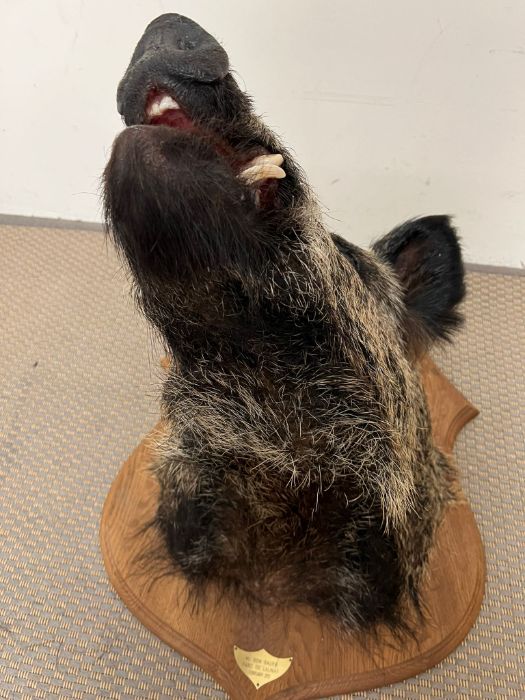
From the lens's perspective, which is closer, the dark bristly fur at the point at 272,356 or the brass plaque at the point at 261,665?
the dark bristly fur at the point at 272,356

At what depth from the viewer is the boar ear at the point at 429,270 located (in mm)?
933

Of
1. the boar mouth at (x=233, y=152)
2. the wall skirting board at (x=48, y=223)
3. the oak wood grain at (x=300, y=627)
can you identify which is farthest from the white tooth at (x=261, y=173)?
the wall skirting board at (x=48, y=223)

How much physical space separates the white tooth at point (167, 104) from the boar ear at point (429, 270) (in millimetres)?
453

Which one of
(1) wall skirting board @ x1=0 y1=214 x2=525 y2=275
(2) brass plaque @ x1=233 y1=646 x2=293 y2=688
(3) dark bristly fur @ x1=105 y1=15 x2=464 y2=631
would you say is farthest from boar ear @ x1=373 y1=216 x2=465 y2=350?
(1) wall skirting board @ x1=0 y1=214 x2=525 y2=275

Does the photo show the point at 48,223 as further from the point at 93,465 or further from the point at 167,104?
the point at 167,104

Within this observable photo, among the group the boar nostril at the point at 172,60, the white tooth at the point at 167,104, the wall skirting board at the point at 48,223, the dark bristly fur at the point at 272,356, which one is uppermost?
the boar nostril at the point at 172,60

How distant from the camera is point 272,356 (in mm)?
661

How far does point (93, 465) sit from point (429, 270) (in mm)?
801

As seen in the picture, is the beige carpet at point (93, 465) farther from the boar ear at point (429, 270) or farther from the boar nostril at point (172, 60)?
the boar ear at point (429, 270)

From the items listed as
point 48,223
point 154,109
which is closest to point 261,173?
point 154,109

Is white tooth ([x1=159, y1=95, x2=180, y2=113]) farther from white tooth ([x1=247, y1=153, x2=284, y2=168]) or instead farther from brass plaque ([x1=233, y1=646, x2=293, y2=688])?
brass plaque ([x1=233, y1=646, x2=293, y2=688])

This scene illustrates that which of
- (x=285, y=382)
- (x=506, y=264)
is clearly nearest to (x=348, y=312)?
(x=285, y=382)

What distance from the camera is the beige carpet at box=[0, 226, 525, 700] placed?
1.07 m

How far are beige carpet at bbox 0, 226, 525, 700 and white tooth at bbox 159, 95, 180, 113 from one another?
0.27 meters
